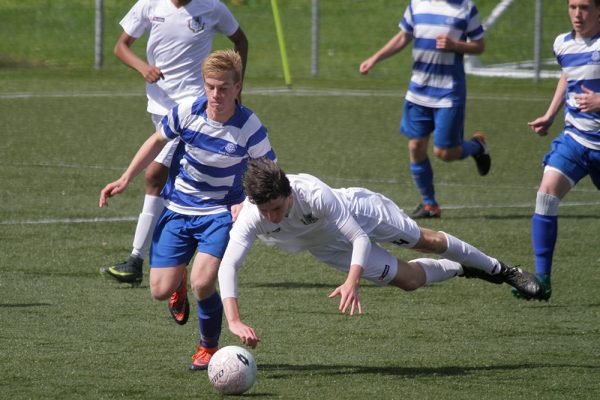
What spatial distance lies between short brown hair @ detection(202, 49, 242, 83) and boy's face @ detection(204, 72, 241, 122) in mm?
20

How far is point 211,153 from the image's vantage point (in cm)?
656

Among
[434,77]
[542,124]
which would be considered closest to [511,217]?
[434,77]

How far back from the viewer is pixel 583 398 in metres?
5.73

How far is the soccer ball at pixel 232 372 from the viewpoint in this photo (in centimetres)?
567

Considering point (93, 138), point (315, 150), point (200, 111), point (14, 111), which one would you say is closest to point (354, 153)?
point (315, 150)

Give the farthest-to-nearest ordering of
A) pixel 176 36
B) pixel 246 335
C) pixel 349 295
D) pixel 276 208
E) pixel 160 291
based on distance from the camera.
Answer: pixel 176 36
pixel 160 291
pixel 276 208
pixel 349 295
pixel 246 335

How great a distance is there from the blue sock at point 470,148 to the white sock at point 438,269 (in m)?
4.62

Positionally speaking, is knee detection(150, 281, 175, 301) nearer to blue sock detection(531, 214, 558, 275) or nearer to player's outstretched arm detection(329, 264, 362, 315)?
player's outstretched arm detection(329, 264, 362, 315)

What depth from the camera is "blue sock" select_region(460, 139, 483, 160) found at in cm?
1165

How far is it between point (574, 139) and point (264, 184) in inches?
116

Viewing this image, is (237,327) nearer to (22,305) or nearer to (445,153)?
(22,305)

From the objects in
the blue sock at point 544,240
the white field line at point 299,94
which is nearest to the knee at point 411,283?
the blue sock at point 544,240

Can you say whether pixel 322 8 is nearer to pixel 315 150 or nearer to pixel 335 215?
pixel 315 150

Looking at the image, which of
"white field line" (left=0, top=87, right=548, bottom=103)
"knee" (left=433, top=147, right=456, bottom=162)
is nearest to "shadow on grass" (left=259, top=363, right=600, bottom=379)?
"knee" (left=433, top=147, right=456, bottom=162)
